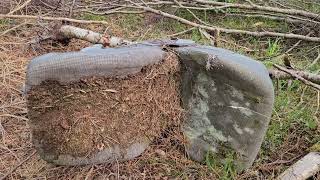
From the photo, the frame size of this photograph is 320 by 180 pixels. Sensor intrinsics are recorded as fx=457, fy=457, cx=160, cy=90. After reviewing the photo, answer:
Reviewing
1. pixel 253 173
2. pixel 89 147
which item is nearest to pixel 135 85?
pixel 89 147

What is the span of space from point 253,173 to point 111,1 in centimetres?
314

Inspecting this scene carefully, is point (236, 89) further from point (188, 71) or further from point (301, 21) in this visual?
point (301, 21)

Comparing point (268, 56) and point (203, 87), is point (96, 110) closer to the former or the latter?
point (203, 87)

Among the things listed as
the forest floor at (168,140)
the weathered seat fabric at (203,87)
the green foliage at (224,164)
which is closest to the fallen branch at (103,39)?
the forest floor at (168,140)

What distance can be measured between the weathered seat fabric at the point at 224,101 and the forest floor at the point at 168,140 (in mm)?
121

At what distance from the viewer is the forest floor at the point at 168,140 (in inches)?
104

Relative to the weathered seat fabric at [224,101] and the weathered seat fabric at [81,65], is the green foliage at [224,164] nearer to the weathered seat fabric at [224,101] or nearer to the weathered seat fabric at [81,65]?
the weathered seat fabric at [224,101]

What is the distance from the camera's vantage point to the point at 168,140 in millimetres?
2818

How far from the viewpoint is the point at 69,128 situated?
2.47 metres

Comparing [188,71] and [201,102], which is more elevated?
[188,71]

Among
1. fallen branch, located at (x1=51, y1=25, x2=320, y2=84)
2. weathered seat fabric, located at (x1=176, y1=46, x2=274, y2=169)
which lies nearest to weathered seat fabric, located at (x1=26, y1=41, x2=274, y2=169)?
weathered seat fabric, located at (x1=176, y1=46, x2=274, y2=169)

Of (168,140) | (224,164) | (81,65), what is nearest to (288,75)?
(224,164)

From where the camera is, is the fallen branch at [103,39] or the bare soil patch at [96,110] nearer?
the bare soil patch at [96,110]

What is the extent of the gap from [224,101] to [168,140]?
0.44 metres
